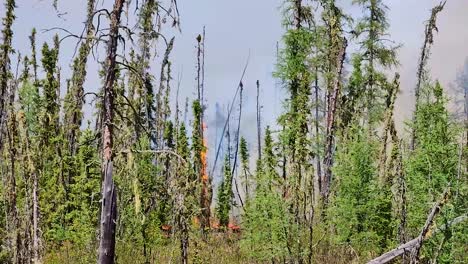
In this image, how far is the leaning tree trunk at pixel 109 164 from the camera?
8.10 m

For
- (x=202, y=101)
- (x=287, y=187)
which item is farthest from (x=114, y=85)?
(x=202, y=101)

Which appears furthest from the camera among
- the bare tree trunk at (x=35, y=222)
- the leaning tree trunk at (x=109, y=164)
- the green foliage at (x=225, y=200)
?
the green foliage at (x=225, y=200)

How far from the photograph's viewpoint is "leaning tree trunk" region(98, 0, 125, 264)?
810 centimetres

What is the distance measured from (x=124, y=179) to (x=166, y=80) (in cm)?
4194

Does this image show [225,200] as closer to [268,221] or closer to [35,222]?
[268,221]

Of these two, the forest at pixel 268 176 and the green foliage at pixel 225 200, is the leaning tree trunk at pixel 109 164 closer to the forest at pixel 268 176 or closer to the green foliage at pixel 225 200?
the forest at pixel 268 176

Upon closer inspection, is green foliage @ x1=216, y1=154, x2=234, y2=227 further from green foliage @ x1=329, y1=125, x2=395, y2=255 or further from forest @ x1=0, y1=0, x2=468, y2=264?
green foliage @ x1=329, y1=125, x2=395, y2=255

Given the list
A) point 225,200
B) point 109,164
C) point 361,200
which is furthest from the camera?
point 225,200

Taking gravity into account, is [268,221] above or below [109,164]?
below

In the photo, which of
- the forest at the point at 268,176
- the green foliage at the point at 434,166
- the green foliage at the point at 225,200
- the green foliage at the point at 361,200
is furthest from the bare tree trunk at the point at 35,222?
the green foliage at the point at 225,200

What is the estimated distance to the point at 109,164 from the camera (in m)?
8.14

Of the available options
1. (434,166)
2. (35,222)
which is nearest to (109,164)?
(35,222)

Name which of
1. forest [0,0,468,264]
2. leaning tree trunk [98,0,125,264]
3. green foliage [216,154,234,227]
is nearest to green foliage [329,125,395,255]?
forest [0,0,468,264]

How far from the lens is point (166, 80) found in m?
49.3
